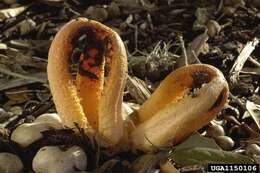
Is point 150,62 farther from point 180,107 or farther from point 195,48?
point 180,107

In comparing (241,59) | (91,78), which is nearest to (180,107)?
(91,78)

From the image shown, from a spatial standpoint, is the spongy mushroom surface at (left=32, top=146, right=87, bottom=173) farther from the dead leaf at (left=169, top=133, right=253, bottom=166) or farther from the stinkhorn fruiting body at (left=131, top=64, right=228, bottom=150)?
the dead leaf at (left=169, top=133, right=253, bottom=166)

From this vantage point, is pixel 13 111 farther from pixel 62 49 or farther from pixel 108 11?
pixel 108 11

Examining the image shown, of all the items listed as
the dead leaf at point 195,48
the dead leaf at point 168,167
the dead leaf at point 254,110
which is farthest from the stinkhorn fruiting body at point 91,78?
the dead leaf at point 195,48

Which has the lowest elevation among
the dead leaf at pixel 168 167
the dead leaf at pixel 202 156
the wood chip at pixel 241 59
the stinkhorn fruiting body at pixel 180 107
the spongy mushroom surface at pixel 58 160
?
the wood chip at pixel 241 59

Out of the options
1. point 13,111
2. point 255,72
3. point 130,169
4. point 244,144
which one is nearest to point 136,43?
point 255,72

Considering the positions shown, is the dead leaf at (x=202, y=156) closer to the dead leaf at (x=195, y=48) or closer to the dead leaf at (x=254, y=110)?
the dead leaf at (x=254, y=110)
